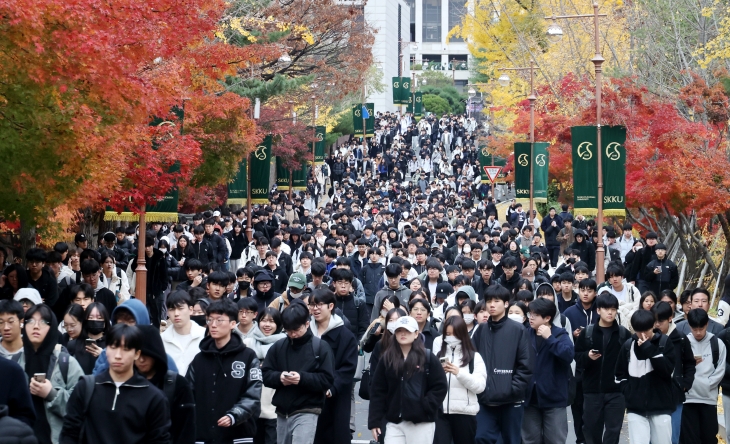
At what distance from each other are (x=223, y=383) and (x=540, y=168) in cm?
2407

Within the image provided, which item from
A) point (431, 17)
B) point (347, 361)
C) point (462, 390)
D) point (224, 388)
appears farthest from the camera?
point (431, 17)

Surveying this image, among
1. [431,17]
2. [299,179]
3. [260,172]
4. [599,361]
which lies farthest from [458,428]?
[431,17]

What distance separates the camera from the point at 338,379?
9.23 meters

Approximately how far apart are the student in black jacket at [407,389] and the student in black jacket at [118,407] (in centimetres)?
260

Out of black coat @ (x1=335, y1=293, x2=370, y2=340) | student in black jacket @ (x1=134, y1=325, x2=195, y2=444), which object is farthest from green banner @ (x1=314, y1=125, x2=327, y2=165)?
student in black jacket @ (x1=134, y1=325, x2=195, y2=444)

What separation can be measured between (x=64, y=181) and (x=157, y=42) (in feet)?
9.34

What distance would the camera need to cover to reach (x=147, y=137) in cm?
1742

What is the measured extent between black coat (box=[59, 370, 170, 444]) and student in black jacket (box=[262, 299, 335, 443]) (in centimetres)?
256

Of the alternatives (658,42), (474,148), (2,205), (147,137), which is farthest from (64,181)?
(474,148)

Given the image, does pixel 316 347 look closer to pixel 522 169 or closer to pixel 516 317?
pixel 516 317

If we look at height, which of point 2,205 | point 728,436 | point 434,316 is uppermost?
point 2,205

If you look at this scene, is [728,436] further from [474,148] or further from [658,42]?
[474,148]

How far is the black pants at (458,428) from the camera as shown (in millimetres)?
9047

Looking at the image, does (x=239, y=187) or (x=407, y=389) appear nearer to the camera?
(x=407, y=389)
